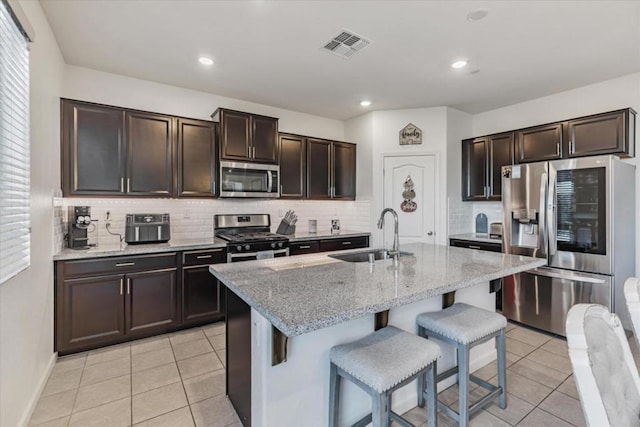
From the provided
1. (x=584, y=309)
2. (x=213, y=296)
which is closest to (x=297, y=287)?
(x=584, y=309)

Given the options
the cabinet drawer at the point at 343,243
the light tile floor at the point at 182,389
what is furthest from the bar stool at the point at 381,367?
the cabinet drawer at the point at 343,243

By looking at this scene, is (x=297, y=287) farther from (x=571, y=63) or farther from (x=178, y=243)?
(x=571, y=63)

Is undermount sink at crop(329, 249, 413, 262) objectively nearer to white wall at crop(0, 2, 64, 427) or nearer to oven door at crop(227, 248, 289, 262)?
oven door at crop(227, 248, 289, 262)

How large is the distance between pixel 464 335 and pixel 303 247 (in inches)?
99.9

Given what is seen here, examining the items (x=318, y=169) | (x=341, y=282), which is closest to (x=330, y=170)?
(x=318, y=169)

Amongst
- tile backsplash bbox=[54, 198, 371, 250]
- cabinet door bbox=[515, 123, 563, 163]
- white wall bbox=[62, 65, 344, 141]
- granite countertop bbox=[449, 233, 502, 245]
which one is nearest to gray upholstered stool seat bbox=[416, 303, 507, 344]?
granite countertop bbox=[449, 233, 502, 245]

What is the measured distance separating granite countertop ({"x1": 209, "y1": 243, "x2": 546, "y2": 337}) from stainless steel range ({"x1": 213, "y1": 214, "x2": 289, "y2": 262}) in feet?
4.43

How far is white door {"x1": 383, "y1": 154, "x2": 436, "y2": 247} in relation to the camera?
4422 mm

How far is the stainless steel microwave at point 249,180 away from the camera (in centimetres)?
365

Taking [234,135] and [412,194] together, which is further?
[412,194]

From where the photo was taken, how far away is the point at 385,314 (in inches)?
70.6

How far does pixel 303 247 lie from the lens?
402cm

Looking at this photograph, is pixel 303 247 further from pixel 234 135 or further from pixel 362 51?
pixel 362 51

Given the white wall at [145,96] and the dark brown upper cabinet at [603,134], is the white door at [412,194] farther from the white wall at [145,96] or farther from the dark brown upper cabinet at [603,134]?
the white wall at [145,96]
